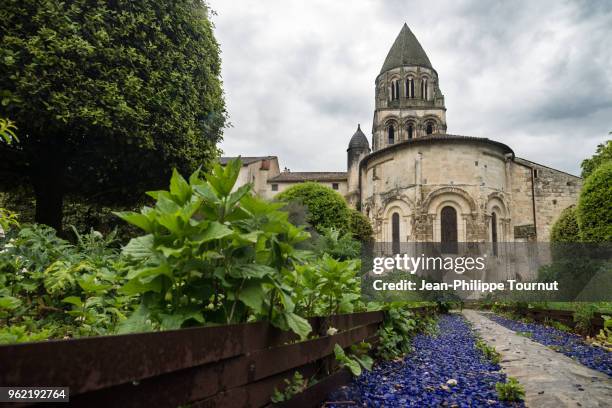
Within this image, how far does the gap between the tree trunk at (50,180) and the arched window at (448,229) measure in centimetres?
2466

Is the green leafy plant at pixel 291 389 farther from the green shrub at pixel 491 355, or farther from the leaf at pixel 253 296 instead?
the green shrub at pixel 491 355

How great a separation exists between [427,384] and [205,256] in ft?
7.30

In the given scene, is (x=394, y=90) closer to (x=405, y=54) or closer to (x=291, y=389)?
(x=405, y=54)

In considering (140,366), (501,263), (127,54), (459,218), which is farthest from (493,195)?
(140,366)

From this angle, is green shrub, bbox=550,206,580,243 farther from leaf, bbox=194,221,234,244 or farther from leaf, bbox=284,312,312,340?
leaf, bbox=194,221,234,244

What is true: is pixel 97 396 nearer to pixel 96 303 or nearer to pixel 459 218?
pixel 96 303

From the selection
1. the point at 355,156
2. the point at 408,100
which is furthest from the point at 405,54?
the point at 355,156

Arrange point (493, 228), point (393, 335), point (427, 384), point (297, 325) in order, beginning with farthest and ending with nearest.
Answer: point (493, 228) → point (393, 335) → point (427, 384) → point (297, 325)

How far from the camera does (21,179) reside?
352 inches

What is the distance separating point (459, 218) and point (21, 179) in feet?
83.3

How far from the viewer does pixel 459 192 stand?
2803 cm

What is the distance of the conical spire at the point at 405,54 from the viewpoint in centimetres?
4084

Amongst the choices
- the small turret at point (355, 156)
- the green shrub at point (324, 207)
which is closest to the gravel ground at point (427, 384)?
the green shrub at point (324, 207)

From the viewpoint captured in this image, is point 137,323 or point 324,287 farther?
point 324,287
